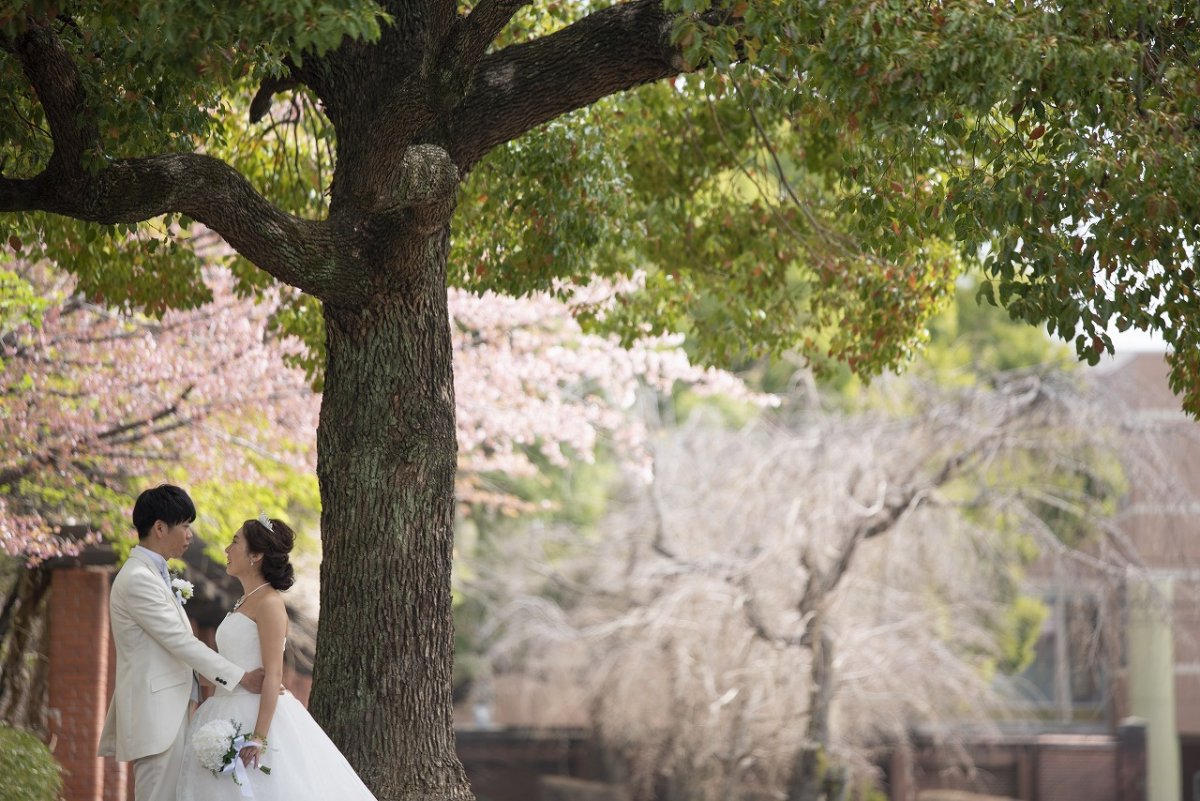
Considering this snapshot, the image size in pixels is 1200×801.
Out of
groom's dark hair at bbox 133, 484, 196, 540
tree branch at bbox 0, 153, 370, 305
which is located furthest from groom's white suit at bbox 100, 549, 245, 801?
tree branch at bbox 0, 153, 370, 305

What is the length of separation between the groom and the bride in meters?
0.09

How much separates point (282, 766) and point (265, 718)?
0.21 m

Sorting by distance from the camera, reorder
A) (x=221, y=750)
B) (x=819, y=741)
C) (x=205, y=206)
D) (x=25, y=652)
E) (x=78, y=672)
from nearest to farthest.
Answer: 1. (x=221, y=750)
2. (x=205, y=206)
3. (x=78, y=672)
4. (x=25, y=652)
5. (x=819, y=741)

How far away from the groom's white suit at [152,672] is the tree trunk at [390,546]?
2.45 feet

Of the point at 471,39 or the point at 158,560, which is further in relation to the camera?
the point at 471,39

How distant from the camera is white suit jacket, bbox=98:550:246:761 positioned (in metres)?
5.89

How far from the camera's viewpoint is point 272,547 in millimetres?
6188

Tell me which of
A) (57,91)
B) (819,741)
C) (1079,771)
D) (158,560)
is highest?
(57,91)

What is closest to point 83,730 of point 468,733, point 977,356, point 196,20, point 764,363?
point 196,20

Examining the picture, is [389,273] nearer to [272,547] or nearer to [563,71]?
[563,71]

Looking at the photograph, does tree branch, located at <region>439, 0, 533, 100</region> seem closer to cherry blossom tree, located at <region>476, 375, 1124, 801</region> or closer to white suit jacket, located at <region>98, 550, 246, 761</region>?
white suit jacket, located at <region>98, 550, 246, 761</region>

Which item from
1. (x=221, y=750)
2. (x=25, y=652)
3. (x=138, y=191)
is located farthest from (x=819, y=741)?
(x=138, y=191)

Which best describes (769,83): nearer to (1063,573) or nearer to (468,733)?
(1063,573)

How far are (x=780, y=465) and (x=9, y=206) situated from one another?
11952mm
